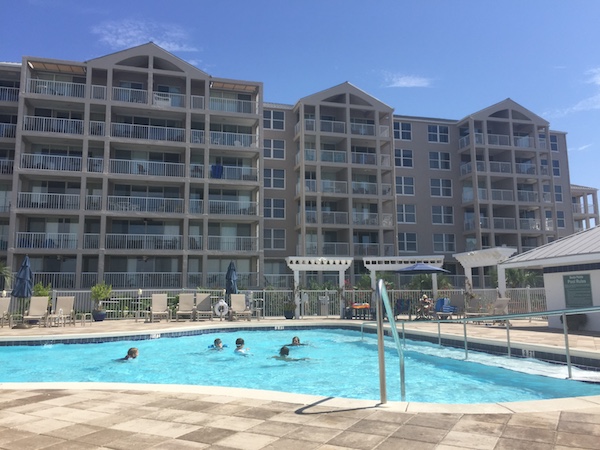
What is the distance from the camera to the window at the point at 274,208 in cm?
3497

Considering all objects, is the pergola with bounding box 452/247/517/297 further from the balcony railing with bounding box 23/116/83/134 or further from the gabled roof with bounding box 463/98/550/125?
the balcony railing with bounding box 23/116/83/134

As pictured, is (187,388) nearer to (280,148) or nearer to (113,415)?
(113,415)

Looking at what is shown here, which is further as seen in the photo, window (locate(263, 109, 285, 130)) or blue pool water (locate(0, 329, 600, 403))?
window (locate(263, 109, 285, 130))

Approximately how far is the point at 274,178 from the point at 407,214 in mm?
11912

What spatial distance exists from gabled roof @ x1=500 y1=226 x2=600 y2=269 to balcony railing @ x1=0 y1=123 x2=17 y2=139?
1176 inches

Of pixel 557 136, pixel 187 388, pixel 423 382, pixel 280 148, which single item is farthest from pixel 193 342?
pixel 557 136

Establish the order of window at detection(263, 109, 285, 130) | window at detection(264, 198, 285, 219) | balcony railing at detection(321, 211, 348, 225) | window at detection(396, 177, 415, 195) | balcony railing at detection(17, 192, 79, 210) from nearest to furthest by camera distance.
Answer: balcony railing at detection(17, 192, 79, 210) < balcony railing at detection(321, 211, 348, 225) < window at detection(264, 198, 285, 219) < window at detection(263, 109, 285, 130) < window at detection(396, 177, 415, 195)

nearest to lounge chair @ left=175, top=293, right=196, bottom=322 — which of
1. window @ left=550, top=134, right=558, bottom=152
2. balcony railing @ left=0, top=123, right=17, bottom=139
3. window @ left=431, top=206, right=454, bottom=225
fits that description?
balcony railing @ left=0, top=123, right=17, bottom=139

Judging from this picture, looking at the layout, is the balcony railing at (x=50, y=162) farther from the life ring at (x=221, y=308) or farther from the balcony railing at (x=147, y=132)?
the life ring at (x=221, y=308)

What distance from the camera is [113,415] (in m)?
4.65

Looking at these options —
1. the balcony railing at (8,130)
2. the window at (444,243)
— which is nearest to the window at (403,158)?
the window at (444,243)

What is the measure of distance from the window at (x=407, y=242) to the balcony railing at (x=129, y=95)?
74.0 ft

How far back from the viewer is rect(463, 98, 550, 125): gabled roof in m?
39.4

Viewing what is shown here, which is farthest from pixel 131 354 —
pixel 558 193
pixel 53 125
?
pixel 558 193
